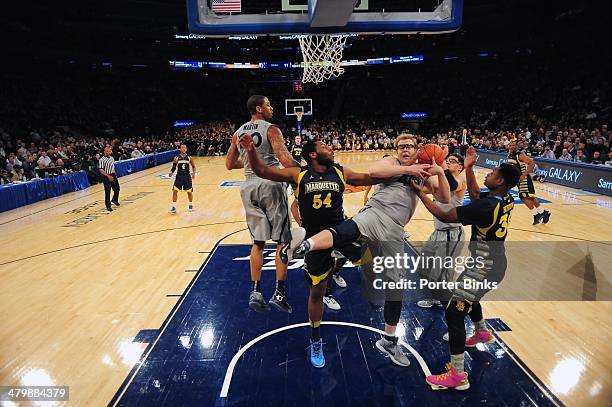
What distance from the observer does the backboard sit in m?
6.04

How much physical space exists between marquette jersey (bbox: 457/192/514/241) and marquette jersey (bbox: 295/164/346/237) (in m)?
1.18

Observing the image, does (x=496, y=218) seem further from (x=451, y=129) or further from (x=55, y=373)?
(x=451, y=129)

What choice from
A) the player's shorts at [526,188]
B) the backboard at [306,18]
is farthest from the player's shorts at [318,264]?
the player's shorts at [526,188]

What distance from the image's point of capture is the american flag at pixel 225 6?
6.09m

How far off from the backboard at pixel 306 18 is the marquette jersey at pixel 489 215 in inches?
149

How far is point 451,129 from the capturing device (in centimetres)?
3428

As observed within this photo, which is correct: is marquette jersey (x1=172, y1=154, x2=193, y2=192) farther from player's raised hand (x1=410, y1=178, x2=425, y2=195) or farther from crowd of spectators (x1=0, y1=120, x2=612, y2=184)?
player's raised hand (x1=410, y1=178, x2=425, y2=195)

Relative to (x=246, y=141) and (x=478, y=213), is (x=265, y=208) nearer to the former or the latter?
(x=246, y=141)

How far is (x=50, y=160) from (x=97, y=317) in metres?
13.6

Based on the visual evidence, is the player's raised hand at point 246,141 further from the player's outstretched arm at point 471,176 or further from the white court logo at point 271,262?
the white court logo at point 271,262

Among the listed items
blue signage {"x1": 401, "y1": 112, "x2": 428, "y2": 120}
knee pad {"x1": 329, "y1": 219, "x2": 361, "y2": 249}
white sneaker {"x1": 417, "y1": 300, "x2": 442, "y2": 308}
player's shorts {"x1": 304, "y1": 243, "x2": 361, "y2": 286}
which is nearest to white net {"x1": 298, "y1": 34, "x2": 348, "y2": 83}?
knee pad {"x1": 329, "y1": 219, "x2": 361, "y2": 249}

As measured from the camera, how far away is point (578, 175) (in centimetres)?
1435

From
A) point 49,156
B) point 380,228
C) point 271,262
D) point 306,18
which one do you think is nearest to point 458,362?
point 380,228

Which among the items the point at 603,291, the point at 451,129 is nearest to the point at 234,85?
the point at 451,129
